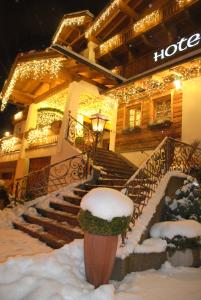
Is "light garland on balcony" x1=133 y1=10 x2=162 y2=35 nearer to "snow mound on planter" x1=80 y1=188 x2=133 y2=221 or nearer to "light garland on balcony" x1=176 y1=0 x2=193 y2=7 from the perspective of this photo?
"light garland on balcony" x1=176 y1=0 x2=193 y2=7

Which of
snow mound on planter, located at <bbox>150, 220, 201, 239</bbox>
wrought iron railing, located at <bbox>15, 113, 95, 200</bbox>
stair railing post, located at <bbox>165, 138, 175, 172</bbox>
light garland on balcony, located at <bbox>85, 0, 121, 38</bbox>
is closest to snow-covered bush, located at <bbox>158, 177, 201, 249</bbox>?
snow mound on planter, located at <bbox>150, 220, 201, 239</bbox>

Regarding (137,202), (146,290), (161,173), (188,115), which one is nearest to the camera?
(146,290)

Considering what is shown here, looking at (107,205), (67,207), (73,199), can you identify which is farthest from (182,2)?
(107,205)

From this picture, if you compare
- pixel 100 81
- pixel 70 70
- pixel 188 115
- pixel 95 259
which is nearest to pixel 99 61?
pixel 100 81

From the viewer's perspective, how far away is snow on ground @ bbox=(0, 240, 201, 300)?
3490 mm

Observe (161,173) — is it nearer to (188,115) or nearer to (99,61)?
(188,115)

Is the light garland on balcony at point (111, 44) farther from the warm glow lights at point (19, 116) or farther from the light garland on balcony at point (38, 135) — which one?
the warm glow lights at point (19, 116)

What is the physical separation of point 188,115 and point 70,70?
244 inches

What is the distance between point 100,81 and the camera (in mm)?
14070

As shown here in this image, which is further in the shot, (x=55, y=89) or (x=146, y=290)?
(x=55, y=89)

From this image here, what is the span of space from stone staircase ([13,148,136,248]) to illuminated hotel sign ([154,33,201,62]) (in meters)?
4.76

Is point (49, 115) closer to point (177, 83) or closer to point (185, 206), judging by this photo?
point (177, 83)

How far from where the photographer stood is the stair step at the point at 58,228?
19.7 feet

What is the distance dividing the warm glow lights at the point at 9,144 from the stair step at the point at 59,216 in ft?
35.3
